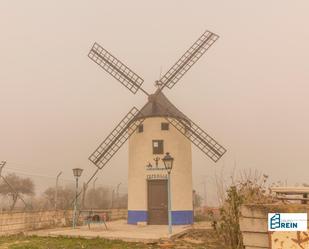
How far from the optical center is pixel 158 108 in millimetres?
18062

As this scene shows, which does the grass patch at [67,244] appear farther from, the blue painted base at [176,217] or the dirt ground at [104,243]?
the blue painted base at [176,217]

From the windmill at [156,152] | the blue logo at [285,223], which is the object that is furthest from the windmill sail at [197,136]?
the blue logo at [285,223]

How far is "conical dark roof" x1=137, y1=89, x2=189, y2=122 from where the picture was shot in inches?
702

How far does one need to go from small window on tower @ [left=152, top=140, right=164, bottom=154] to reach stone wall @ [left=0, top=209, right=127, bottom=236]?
5.78 meters

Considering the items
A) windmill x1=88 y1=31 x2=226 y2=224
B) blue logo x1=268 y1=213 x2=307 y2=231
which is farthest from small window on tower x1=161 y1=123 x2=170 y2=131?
blue logo x1=268 y1=213 x2=307 y2=231

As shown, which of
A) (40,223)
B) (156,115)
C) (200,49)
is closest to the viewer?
(40,223)

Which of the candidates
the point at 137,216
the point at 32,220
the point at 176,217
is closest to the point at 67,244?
the point at 32,220

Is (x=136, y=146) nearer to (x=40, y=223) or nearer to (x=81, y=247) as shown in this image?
(x=40, y=223)

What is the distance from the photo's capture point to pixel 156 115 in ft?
58.5

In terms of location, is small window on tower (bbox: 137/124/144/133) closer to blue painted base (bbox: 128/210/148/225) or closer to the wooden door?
the wooden door

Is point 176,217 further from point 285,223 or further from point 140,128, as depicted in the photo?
point 285,223

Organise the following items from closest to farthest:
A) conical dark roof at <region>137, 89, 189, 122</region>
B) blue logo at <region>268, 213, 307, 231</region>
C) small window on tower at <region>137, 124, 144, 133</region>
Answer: blue logo at <region>268, 213, 307, 231</region> → conical dark roof at <region>137, 89, 189, 122</region> → small window on tower at <region>137, 124, 144, 133</region>

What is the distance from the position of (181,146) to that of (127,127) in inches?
112

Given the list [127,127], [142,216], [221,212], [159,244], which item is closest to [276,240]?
[221,212]
